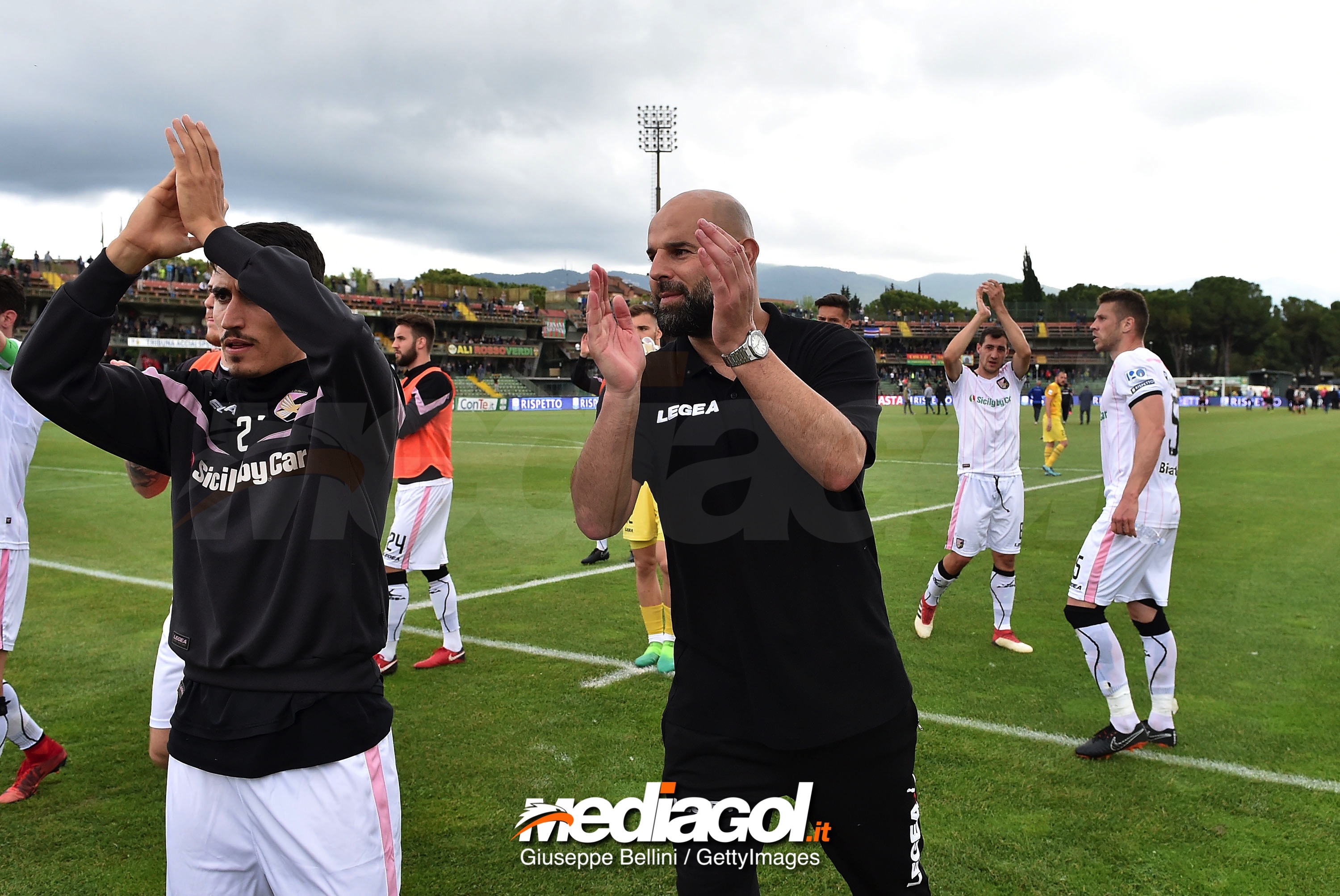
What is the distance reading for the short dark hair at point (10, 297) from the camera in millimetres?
4742

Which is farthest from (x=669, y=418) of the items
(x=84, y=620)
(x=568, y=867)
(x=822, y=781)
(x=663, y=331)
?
(x=84, y=620)

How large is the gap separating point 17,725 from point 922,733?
4808 millimetres

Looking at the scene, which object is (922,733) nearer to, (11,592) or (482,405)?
(11,592)

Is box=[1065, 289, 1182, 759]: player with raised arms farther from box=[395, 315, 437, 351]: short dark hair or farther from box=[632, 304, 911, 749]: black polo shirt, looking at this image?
box=[395, 315, 437, 351]: short dark hair

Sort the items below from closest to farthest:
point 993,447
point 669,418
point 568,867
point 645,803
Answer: point 669,418, point 645,803, point 568,867, point 993,447

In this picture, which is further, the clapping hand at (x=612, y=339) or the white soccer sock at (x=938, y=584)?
the white soccer sock at (x=938, y=584)

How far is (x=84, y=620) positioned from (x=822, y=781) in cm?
780

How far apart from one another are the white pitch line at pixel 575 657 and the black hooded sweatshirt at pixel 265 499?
403 cm

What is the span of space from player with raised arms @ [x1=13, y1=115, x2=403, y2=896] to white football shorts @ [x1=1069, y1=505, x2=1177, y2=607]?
4.33m

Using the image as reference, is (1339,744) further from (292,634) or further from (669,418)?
(292,634)

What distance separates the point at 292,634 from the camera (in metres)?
2.18

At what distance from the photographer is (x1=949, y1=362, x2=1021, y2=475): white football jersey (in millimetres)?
7867

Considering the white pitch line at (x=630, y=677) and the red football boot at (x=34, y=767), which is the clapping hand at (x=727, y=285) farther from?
the red football boot at (x=34, y=767)

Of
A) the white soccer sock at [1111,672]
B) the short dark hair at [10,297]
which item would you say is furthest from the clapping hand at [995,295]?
the short dark hair at [10,297]
